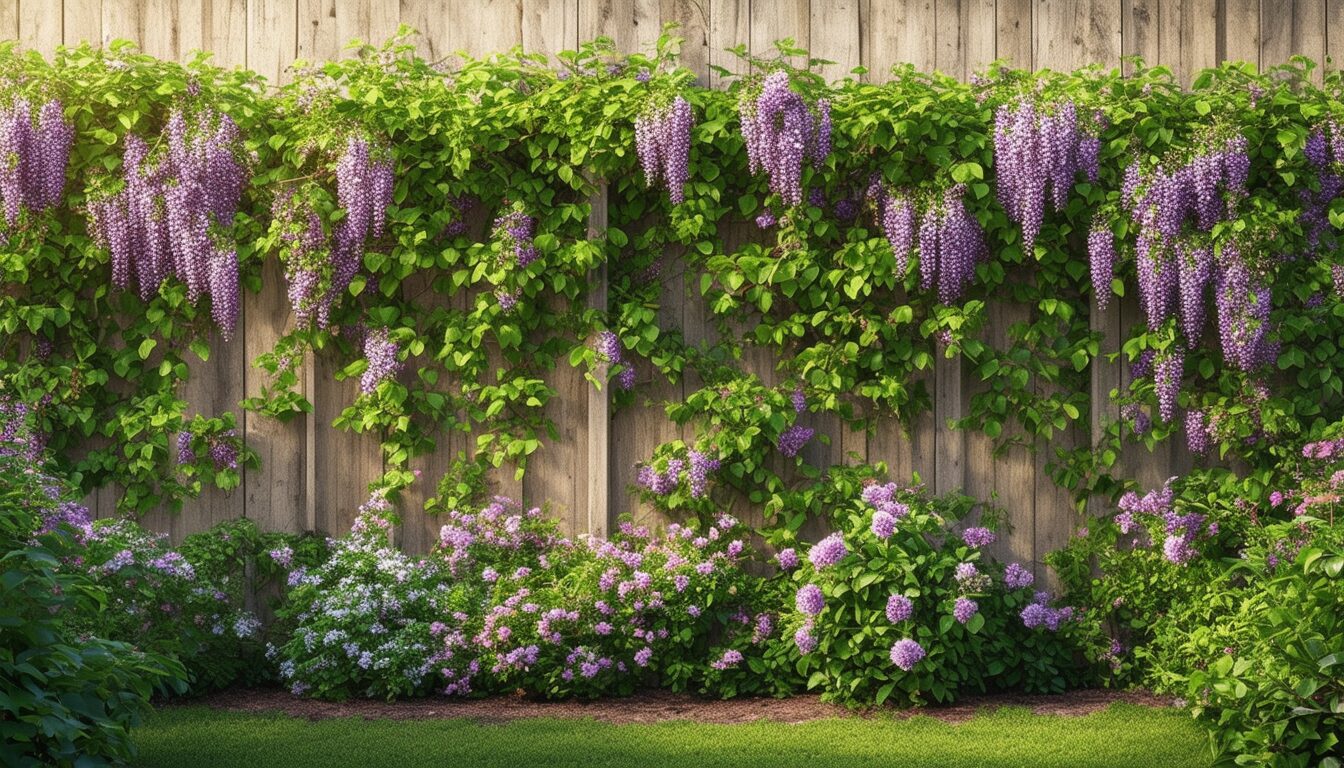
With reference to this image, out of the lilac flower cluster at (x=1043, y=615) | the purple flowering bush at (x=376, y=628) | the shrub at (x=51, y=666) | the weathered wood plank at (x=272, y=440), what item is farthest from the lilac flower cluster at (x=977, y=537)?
the shrub at (x=51, y=666)

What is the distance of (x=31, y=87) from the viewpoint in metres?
5.29

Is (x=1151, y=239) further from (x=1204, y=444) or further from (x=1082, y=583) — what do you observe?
(x=1082, y=583)

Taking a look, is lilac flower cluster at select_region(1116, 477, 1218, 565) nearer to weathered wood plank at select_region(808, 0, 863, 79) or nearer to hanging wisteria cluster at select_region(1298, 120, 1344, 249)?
hanging wisteria cluster at select_region(1298, 120, 1344, 249)

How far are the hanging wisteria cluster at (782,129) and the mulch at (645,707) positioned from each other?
6.22 feet

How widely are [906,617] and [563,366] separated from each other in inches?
66.8

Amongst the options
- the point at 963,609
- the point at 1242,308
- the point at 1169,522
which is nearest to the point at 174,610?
the point at 963,609

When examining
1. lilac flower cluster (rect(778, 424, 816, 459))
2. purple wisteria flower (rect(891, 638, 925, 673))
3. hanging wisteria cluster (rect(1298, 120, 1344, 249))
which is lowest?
purple wisteria flower (rect(891, 638, 925, 673))

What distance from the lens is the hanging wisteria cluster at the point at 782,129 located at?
5266 millimetres

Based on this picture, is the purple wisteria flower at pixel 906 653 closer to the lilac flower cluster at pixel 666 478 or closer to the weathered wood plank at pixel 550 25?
the lilac flower cluster at pixel 666 478

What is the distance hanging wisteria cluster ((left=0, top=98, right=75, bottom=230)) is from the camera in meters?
5.28

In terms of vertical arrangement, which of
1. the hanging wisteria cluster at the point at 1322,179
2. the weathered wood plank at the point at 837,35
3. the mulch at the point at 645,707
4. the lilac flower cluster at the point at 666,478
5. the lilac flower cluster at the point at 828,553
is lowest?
the mulch at the point at 645,707

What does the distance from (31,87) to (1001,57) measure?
3737 millimetres

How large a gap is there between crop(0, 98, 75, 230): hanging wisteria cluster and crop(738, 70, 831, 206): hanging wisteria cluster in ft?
8.48

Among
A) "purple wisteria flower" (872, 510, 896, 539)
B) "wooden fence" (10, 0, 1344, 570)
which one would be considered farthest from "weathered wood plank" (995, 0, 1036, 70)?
"purple wisteria flower" (872, 510, 896, 539)
